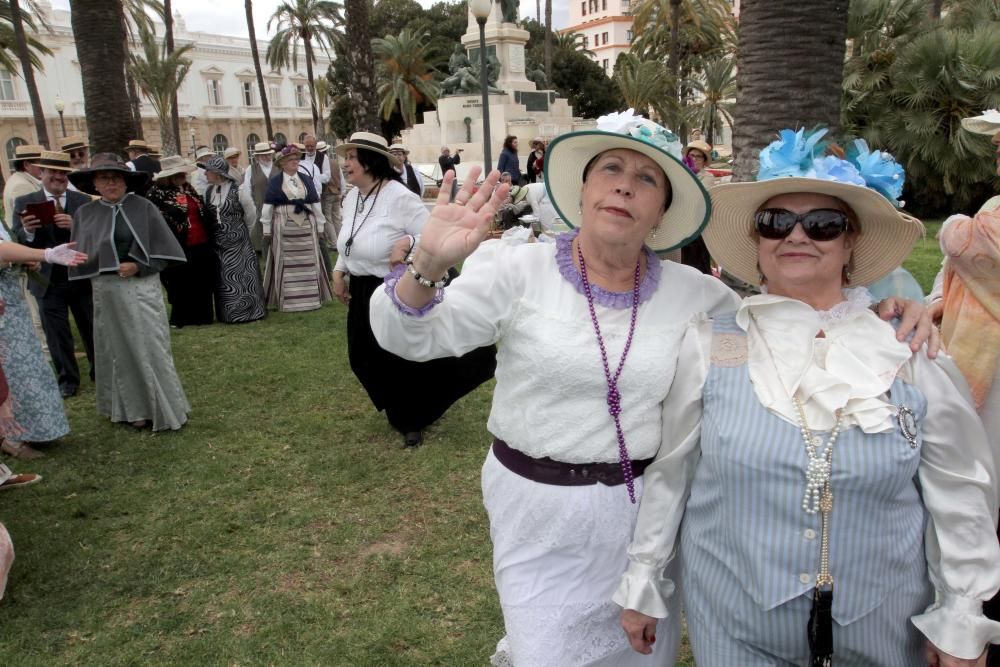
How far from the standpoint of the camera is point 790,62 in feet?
14.1

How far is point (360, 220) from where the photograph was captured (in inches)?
210

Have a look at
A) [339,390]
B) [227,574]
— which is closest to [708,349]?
[227,574]

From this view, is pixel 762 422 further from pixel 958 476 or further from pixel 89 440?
pixel 89 440

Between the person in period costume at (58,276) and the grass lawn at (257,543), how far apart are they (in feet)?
2.84

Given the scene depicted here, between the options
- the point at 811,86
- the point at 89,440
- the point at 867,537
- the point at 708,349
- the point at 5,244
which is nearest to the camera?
the point at 867,537

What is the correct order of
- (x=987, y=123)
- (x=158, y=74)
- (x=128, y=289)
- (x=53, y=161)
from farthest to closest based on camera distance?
(x=158, y=74) < (x=53, y=161) < (x=128, y=289) < (x=987, y=123)

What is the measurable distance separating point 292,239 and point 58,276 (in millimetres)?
3224

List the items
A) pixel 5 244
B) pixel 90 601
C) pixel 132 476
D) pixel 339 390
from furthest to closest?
pixel 339 390 < pixel 132 476 < pixel 5 244 < pixel 90 601

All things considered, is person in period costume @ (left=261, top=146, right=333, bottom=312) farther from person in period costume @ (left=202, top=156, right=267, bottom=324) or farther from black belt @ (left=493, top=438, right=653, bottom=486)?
black belt @ (left=493, top=438, right=653, bottom=486)

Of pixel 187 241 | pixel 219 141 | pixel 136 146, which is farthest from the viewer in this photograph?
pixel 219 141

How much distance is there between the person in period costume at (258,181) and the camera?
9.93 m

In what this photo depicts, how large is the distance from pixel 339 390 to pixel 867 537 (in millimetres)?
5488

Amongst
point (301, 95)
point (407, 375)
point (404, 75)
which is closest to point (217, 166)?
point (407, 375)

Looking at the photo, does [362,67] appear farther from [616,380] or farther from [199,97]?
[199,97]
